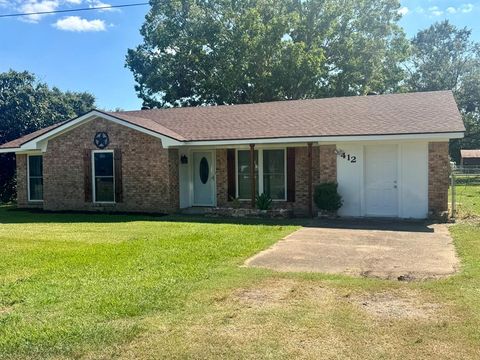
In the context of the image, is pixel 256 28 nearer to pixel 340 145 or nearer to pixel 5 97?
pixel 5 97

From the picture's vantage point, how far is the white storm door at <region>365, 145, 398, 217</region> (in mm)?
13852

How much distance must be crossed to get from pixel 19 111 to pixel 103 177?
11904 mm

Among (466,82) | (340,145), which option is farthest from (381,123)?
(466,82)

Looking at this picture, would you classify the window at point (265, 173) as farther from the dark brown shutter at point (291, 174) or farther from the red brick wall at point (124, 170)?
the red brick wall at point (124, 170)

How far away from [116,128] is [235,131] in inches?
159

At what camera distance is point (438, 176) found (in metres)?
13.3

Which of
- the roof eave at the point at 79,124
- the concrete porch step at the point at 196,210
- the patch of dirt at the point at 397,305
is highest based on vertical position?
the roof eave at the point at 79,124

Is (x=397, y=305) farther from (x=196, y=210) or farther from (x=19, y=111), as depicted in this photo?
(x=19, y=111)

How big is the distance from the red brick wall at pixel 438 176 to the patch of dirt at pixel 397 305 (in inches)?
319

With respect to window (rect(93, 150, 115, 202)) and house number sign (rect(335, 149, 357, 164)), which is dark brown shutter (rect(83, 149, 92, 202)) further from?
house number sign (rect(335, 149, 357, 164))

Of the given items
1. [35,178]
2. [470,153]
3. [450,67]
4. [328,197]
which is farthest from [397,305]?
[470,153]

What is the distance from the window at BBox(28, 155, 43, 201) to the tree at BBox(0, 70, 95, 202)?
5.53m

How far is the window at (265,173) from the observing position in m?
15.7

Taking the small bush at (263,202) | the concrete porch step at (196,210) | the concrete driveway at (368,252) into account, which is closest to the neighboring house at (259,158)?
the concrete porch step at (196,210)
